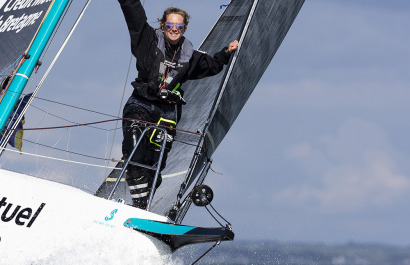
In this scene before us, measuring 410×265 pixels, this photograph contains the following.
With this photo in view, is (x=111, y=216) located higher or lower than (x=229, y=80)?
lower

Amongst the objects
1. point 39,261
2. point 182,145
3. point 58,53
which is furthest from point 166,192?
point 39,261

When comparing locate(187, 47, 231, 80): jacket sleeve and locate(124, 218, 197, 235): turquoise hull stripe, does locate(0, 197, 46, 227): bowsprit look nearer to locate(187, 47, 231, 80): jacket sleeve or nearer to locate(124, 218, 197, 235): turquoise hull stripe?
locate(124, 218, 197, 235): turquoise hull stripe

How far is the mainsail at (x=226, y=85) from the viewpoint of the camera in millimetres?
7137

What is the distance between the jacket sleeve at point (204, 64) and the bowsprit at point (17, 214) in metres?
1.76

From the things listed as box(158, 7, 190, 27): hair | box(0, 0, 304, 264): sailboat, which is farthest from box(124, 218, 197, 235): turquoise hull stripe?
box(158, 7, 190, 27): hair

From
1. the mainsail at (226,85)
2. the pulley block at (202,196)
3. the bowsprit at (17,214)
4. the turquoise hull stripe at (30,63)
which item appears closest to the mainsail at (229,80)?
the mainsail at (226,85)

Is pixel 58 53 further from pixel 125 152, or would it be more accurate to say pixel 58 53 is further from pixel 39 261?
pixel 39 261

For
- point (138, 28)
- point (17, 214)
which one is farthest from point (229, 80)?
point (17, 214)

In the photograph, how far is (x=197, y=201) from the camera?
5156 millimetres

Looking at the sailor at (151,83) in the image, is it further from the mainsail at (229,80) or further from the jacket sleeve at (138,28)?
the mainsail at (229,80)

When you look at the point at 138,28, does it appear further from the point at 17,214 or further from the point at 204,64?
the point at 17,214

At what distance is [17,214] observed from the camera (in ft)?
15.2

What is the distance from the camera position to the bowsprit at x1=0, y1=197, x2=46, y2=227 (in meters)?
4.61

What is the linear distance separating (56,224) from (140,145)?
1052 millimetres
